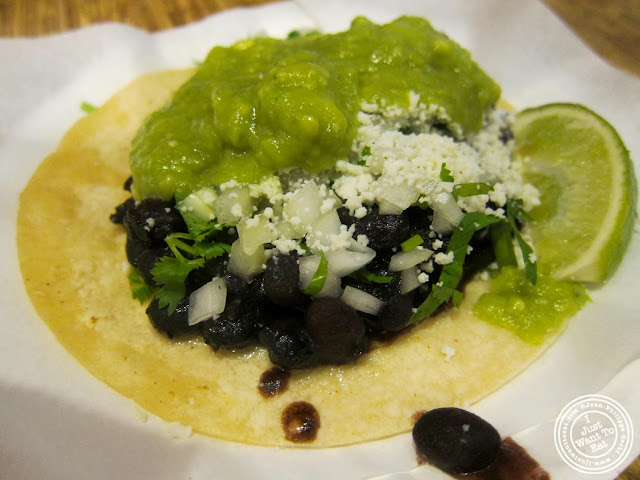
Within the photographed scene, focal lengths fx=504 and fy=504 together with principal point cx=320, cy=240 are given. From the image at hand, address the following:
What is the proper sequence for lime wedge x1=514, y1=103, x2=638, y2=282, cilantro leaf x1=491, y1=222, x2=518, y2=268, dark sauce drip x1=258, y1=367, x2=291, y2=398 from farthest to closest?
cilantro leaf x1=491, y1=222, x2=518, y2=268
lime wedge x1=514, y1=103, x2=638, y2=282
dark sauce drip x1=258, y1=367, x2=291, y2=398

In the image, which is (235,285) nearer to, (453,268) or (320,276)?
(320,276)

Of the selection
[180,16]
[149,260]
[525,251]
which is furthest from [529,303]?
[180,16]

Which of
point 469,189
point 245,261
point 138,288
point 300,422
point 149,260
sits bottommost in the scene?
point 300,422

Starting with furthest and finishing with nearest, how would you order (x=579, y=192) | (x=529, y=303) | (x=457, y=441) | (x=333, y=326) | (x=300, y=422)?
(x=579, y=192) < (x=529, y=303) < (x=300, y=422) < (x=333, y=326) < (x=457, y=441)

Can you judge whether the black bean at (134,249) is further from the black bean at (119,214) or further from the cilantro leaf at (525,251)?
the cilantro leaf at (525,251)

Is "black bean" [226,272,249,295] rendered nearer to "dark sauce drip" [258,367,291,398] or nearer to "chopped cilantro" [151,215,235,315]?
"chopped cilantro" [151,215,235,315]

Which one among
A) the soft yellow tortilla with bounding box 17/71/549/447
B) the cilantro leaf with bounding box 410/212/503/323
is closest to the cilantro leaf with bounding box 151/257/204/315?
the soft yellow tortilla with bounding box 17/71/549/447
